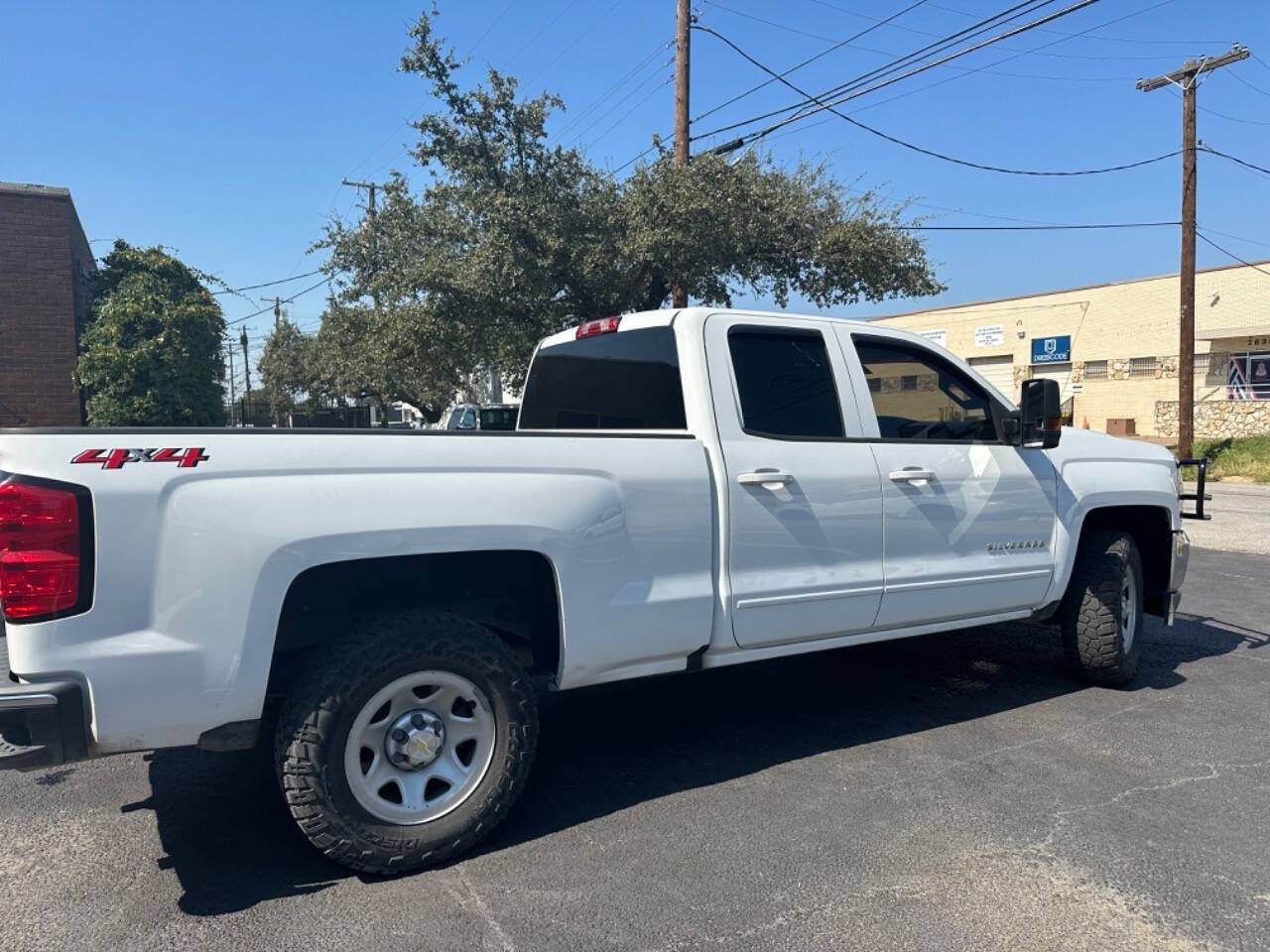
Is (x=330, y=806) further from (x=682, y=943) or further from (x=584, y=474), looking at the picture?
(x=584, y=474)

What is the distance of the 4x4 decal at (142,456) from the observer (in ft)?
8.96

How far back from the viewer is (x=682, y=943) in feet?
9.40

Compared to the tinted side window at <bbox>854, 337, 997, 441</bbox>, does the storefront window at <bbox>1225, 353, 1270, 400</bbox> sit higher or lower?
higher

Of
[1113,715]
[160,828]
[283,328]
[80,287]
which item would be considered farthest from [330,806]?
[283,328]

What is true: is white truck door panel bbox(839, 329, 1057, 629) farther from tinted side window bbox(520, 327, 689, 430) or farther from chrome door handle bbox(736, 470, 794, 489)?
tinted side window bbox(520, 327, 689, 430)

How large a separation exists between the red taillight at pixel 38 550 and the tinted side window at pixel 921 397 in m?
3.43

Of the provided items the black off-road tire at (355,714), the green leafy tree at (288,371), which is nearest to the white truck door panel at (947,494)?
the black off-road tire at (355,714)

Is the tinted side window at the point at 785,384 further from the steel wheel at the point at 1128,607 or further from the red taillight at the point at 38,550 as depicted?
the red taillight at the point at 38,550

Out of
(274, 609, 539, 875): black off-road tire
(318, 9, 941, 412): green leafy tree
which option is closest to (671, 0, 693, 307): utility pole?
(318, 9, 941, 412): green leafy tree

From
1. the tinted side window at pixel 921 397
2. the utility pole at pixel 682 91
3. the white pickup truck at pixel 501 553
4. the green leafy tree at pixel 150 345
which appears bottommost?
the white pickup truck at pixel 501 553

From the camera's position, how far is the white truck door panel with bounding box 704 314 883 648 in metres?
3.94

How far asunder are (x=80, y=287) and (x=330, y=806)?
22.8 m

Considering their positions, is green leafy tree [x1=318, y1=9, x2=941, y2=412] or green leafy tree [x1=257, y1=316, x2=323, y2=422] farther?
green leafy tree [x1=257, y1=316, x2=323, y2=422]

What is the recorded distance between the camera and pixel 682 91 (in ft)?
50.7
